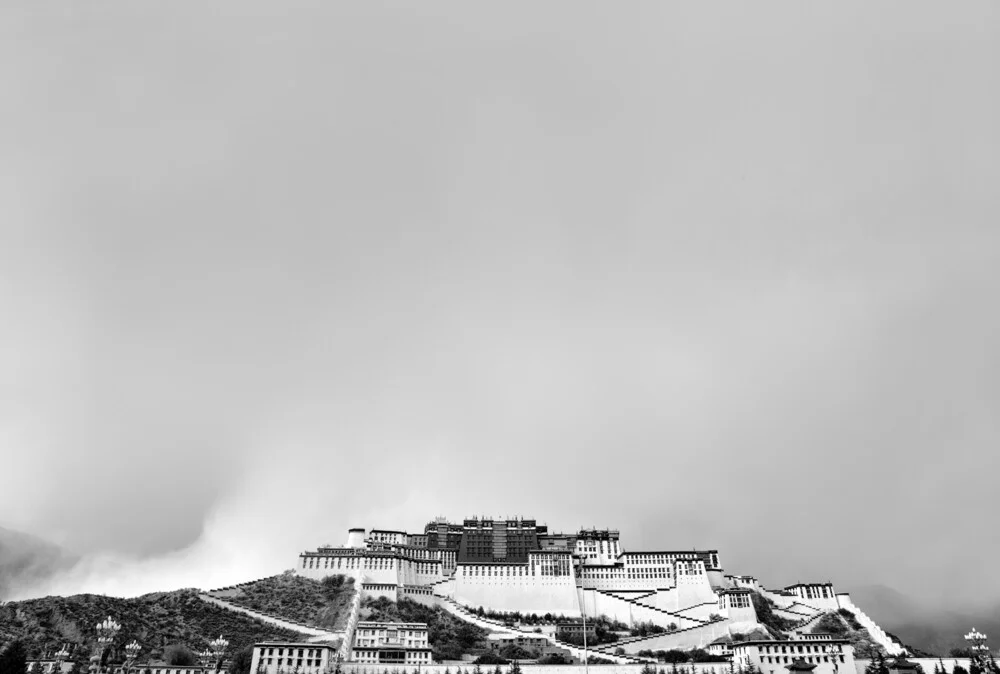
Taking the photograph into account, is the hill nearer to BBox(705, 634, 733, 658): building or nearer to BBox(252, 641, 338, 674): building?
BBox(252, 641, 338, 674): building

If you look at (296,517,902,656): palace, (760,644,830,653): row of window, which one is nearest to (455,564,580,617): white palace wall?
(296,517,902,656): palace

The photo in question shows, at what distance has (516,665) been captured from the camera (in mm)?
86875

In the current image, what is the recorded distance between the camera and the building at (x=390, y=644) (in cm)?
9119

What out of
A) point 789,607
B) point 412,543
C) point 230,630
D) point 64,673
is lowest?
point 64,673

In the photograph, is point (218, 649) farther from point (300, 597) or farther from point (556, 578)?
point (556, 578)

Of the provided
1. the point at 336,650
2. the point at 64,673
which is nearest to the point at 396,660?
the point at 336,650

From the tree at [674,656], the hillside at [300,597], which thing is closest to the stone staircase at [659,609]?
the tree at [674,656]

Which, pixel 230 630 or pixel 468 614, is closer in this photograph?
pixel 230 630

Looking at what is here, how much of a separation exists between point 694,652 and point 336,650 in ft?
165

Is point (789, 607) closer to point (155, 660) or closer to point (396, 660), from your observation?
point (396, 660)

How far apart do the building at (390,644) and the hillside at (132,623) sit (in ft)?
32.0

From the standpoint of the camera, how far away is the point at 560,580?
14275cm

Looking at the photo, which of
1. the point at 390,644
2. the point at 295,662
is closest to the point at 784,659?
the point at 390,644

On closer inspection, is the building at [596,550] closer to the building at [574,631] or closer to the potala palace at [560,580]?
the potala palace at [560,580]
